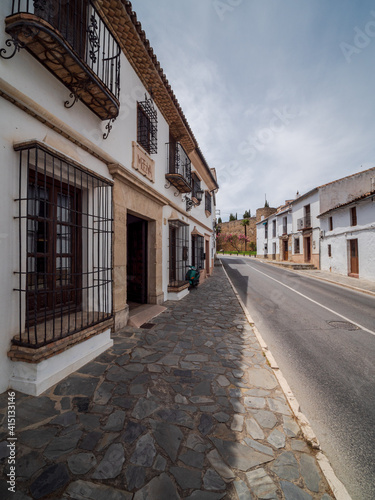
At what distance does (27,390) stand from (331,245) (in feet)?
63.2

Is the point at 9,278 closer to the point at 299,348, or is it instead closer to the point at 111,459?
the point at 111,459

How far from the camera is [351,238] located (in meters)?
14.3

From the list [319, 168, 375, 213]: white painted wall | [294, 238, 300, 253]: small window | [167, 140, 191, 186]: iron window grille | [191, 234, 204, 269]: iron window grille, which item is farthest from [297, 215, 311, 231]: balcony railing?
[167, 140, 191, 186]: iron window grille

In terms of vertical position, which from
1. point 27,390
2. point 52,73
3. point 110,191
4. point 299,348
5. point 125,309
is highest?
point 52,73

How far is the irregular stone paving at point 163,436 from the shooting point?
61.6 inches

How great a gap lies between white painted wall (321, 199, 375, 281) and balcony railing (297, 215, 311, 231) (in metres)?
2.61

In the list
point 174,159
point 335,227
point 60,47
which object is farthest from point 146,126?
point 335,227

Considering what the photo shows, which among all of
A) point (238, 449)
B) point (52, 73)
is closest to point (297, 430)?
point (238, 449)

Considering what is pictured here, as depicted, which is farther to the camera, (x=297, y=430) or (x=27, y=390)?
(x=27, y=390)

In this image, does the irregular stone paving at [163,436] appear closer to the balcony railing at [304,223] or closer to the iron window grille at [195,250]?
the iron window grille at [195,250]

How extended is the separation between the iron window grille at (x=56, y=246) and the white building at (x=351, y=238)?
14.7 metres

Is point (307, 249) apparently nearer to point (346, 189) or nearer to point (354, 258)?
point (346, 189)

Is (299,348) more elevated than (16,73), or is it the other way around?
(16,73)

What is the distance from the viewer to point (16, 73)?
2.56 meters
